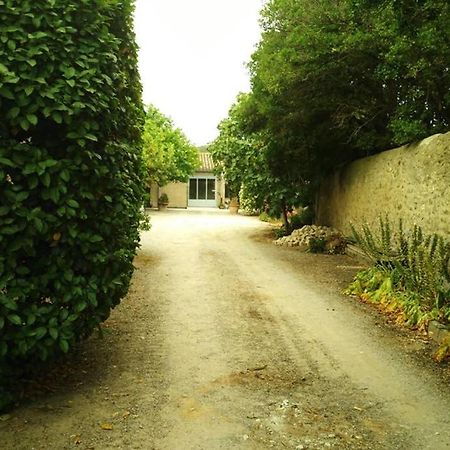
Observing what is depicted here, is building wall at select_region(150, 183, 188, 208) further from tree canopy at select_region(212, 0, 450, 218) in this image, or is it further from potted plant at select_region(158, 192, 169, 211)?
tree canopy at select_region(212, 0, 450, 218)

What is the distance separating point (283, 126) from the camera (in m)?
12.9

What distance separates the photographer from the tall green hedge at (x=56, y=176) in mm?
3318

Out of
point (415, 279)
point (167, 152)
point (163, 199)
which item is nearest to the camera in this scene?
point (415, 279)

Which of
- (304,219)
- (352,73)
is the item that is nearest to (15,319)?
(352,73)

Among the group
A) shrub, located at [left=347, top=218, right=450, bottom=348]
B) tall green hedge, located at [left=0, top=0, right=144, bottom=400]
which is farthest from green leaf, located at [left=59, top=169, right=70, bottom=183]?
shrub, located at [left=347, top=218, right=450, bottom=348]

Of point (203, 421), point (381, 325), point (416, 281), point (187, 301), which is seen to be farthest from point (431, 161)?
point (203, 421)

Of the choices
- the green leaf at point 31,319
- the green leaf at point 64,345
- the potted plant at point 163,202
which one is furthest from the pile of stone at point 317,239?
the potted plant at point 163,202

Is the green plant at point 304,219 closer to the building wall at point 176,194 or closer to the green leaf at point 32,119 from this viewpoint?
the green leaf at point 32,119

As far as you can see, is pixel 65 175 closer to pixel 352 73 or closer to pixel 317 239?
pixel 352 73

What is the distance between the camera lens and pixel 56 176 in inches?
135

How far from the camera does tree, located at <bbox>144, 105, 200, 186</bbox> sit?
2627cm

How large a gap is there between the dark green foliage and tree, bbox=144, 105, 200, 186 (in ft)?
61.0

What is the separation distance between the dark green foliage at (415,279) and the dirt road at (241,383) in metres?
0.50

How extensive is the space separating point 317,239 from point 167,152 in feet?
56.1
